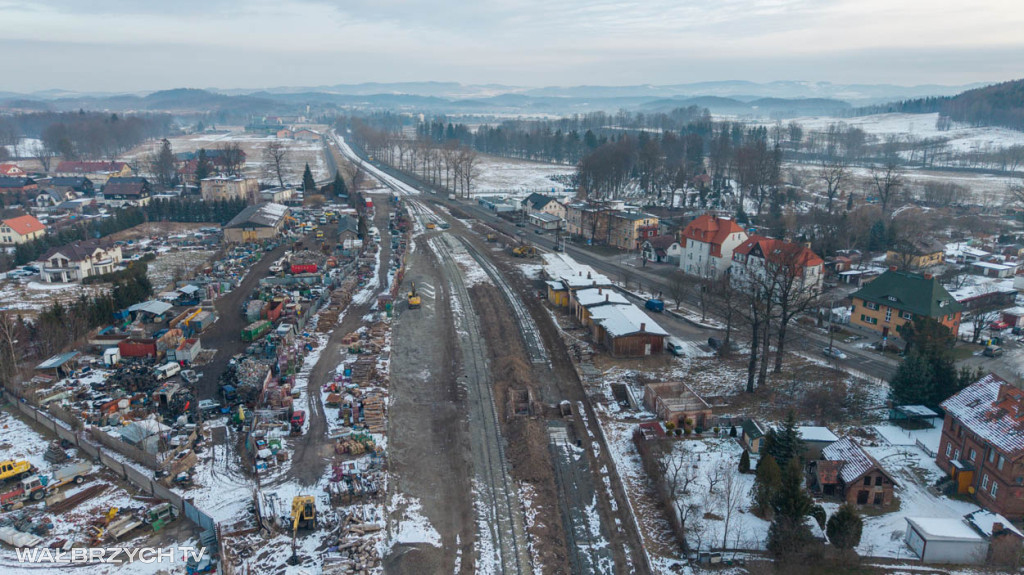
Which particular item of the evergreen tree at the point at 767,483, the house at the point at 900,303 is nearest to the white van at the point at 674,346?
the house at the point at 900,303

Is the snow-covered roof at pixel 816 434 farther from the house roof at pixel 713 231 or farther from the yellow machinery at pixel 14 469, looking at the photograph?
the yellow machinery at pixel 14 469

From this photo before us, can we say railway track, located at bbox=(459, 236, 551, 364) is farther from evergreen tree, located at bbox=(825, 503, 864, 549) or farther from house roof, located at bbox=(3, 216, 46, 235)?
house roof, located at bbox=(3, 216, 46, 235)

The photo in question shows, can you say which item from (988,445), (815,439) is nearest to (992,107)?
(988,445)

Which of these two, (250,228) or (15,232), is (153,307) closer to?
(250,228)

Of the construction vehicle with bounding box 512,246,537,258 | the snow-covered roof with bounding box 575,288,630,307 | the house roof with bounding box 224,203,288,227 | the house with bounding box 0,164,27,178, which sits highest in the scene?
the house with bounding box 0,164,27,178

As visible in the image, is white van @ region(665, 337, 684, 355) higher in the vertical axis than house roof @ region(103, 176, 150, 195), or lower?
lower

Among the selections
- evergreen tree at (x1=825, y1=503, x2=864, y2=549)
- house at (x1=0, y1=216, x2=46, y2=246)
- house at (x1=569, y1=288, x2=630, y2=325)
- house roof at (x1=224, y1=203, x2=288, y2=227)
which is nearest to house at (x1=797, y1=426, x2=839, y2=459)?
evergreen tree at (x1=825, y1=503, x2=864, y2=549)
